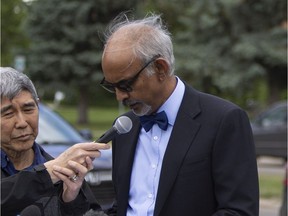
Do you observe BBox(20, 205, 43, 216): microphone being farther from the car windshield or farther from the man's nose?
the car windshield

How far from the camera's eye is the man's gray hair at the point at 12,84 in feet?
9.01

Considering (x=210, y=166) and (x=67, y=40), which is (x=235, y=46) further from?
(x=210, y=166)

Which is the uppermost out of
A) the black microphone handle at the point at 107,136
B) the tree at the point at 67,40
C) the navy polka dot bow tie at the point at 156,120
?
the black microphone handle at the point at 107,136

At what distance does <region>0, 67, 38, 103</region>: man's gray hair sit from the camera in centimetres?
275

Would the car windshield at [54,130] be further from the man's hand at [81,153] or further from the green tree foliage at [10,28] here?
the green tree foliage at [10,28]

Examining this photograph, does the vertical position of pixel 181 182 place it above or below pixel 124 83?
below

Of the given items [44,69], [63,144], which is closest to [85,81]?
[44,69]

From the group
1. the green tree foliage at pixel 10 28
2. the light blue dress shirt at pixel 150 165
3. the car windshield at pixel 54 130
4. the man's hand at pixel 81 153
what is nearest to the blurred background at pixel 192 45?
the green tree foliage at pixel 10 28

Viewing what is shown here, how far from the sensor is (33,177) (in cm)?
259

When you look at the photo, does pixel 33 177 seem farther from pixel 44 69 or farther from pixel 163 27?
pixel 44 69

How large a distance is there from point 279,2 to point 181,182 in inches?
1056

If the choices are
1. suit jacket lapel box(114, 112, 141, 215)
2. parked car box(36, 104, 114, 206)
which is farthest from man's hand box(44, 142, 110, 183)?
parked car box(36, 104, 114, 206)

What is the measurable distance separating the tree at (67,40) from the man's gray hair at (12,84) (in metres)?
32.3

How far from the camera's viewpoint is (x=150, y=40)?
113 inches
